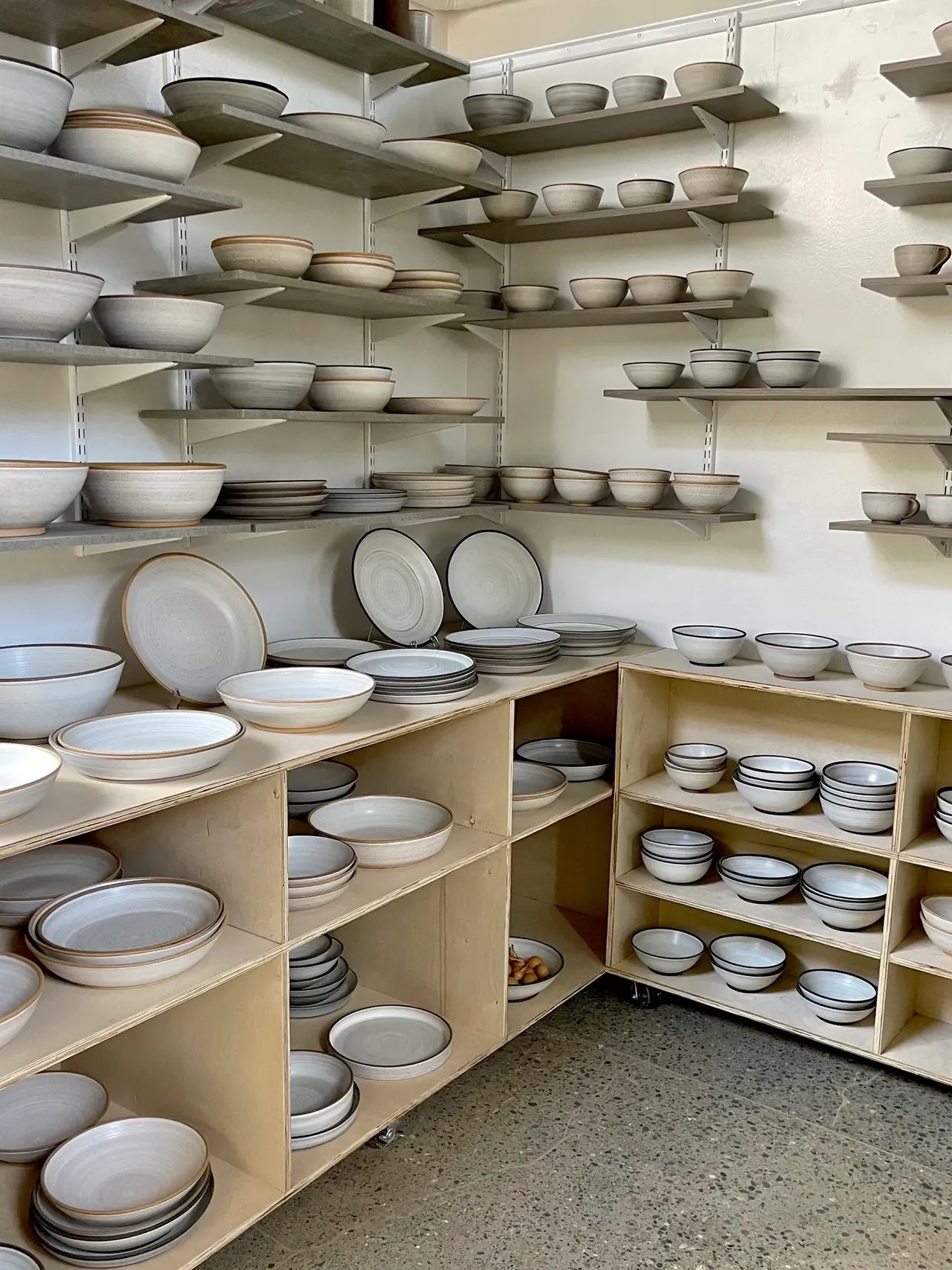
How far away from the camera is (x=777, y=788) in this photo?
8.43 ft

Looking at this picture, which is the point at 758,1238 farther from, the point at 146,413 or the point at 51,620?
the point at 146,413

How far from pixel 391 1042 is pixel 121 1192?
27.4 inches

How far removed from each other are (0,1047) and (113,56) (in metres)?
1.69

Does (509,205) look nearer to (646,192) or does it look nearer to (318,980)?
(646,192)

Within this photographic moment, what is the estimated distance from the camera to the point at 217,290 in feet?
7.26

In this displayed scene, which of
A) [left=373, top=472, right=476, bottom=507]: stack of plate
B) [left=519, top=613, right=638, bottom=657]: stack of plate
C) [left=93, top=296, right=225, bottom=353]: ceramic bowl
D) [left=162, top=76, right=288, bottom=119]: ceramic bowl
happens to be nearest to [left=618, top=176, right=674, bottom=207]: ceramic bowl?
[left=373, top=472, right=476, bottom=507]: stack of plate

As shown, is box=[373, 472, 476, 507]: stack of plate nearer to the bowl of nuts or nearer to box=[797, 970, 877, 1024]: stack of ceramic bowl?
the bowl of nuts

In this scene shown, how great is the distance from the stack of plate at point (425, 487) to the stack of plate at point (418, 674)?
37 centimetres

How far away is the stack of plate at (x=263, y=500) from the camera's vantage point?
7.34 ft

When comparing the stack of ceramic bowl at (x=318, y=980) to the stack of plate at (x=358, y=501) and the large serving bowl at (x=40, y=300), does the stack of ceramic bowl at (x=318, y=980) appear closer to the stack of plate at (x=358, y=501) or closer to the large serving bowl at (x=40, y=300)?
the stack of plate at (x=358, y=501)

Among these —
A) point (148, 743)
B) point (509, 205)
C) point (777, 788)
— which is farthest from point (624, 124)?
point (148, 743)

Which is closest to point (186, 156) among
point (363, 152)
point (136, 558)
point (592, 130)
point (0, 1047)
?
point (363, 152)

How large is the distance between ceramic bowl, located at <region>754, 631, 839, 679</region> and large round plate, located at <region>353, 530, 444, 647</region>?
797 millimetres

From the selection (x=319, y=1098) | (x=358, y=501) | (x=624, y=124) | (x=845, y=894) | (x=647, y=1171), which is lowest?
(x=647, y=1171)
